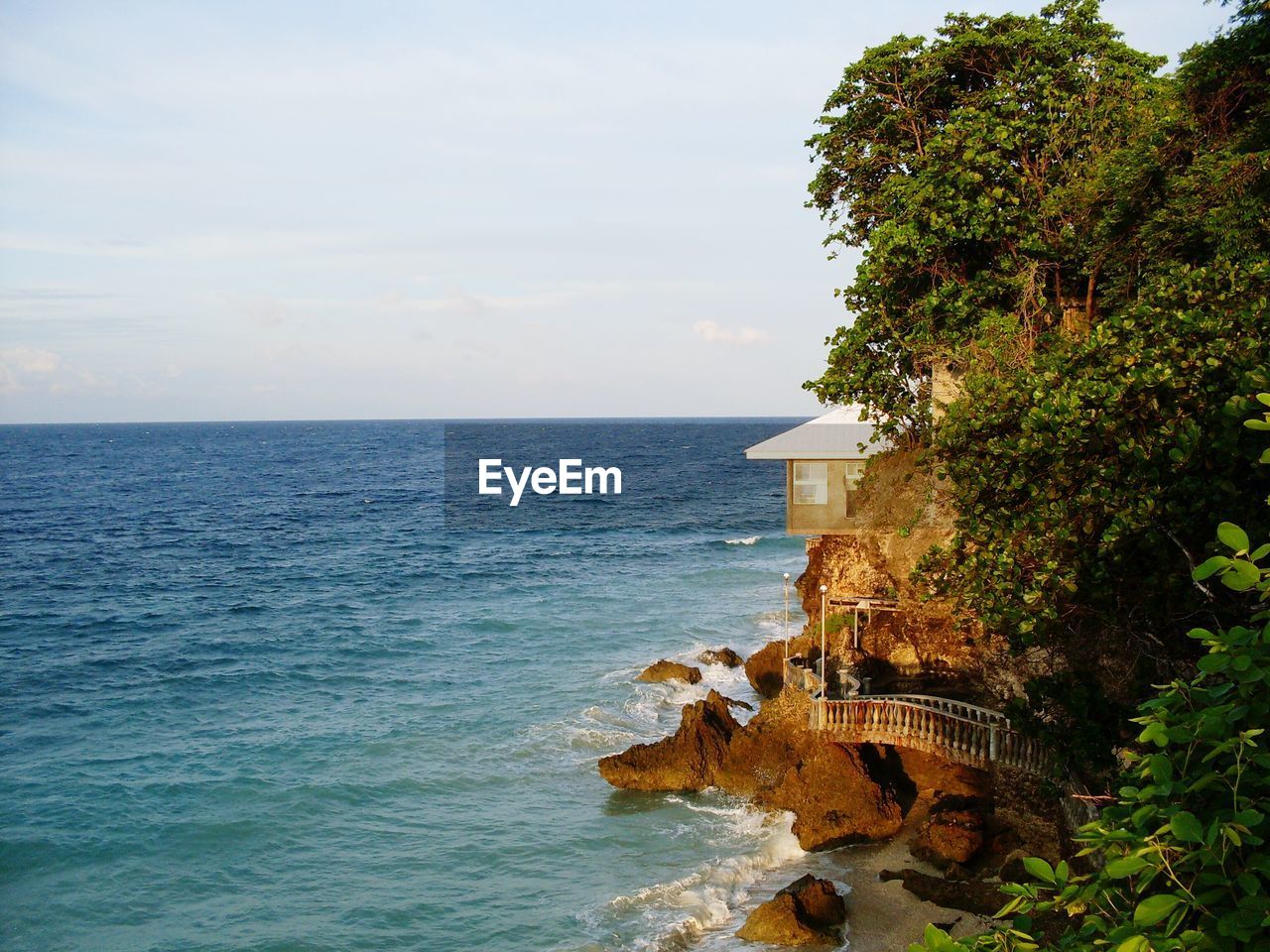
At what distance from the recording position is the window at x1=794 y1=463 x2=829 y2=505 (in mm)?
28031

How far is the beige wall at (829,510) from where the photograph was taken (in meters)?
27.9

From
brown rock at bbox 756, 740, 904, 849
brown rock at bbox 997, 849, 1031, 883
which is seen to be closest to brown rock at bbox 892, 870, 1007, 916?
brown rock at bbox 997, 849, 1031, 883

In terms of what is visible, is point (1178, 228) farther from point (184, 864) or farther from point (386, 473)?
point (386, 473)

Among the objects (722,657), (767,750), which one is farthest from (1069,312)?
(722,657)

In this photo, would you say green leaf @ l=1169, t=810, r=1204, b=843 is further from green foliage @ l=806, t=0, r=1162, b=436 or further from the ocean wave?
green foliage @ l=806, t=0, r=1162, b=436

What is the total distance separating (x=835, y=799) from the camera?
21.1m

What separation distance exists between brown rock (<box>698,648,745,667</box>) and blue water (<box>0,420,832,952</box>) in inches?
34.1

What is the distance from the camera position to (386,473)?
463 ft

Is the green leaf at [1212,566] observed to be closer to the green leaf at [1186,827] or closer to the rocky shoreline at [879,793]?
the green leaf at [1186,827]

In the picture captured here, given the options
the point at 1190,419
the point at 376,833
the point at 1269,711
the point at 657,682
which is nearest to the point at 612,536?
the point at 657,682

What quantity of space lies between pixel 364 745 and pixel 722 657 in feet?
44.6

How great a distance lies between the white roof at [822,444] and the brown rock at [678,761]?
7586mm

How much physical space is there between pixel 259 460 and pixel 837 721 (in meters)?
159

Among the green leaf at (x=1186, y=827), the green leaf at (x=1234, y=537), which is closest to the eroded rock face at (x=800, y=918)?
the green leaf at (x=1186, y=827)
